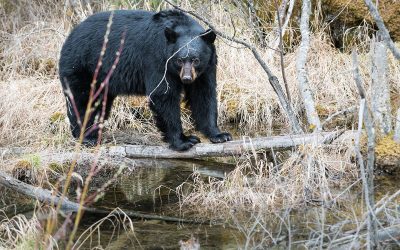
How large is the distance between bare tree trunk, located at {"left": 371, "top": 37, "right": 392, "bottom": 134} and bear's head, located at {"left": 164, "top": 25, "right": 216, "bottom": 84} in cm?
161

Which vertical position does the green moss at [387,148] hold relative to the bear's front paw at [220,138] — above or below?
below

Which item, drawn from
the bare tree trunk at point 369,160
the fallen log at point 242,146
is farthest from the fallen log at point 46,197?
the bare tree trunk at point 369,160

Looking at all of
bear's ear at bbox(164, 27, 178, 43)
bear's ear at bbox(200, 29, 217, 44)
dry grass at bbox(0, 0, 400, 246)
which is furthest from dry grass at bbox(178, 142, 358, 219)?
bear's ear at bbox(164, 27, 178, 43)

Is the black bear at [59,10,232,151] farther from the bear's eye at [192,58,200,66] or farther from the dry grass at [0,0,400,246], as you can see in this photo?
the dry grass at [0,0,400,246]

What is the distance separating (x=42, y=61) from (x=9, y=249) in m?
5.79

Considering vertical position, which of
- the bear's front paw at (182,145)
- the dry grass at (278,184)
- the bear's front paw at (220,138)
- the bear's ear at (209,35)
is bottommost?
the dry grass at (278,184)

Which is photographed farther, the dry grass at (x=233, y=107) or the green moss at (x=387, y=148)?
the green moss at (x=387, y=148)

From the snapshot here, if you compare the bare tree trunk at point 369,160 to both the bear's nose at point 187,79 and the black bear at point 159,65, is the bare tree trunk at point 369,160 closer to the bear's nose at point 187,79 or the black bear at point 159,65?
the bear's nose at point 187,79

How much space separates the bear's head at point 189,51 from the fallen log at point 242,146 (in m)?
0.70

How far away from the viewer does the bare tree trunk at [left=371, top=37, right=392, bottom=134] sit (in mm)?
6594

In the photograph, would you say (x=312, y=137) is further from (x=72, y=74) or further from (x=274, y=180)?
(x=72, y=74)

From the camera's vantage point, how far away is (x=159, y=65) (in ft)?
22.2

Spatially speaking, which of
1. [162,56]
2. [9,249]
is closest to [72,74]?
[162,56]

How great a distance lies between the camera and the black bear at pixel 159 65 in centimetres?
661
